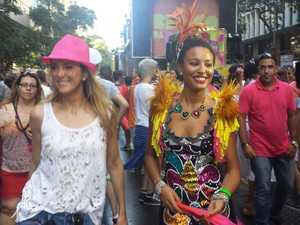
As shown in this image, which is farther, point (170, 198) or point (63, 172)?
point (170, 198)

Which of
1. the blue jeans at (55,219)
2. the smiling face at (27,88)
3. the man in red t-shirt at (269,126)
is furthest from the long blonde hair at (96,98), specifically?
the man in red t-shirt at (269,126)

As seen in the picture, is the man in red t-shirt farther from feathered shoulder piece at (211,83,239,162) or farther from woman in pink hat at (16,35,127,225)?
woman in pink hat at (16,35,127,225)

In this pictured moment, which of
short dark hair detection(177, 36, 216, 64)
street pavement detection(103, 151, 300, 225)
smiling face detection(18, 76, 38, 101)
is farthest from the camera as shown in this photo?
street pavement detection(103, 151, 300, 225)

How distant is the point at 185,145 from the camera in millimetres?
3379

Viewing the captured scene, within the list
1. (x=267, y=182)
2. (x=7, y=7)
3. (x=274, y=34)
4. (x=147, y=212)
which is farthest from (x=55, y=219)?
(x=274, y=34)

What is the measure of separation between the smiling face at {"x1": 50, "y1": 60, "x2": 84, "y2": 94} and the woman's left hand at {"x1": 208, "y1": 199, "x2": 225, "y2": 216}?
1.03 m

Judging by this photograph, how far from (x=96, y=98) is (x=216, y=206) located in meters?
0.93

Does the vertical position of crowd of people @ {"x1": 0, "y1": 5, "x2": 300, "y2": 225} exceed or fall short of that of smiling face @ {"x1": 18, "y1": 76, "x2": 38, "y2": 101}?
it falls short

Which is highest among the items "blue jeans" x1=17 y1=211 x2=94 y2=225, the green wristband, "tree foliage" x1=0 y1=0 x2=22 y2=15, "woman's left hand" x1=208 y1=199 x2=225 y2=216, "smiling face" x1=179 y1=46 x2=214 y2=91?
"tree foliage" x1=0 y1=0 x2=22 y2=15

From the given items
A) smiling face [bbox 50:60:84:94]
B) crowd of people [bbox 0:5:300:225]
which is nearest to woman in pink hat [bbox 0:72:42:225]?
crowd of people [bbox 0:5:300:225]

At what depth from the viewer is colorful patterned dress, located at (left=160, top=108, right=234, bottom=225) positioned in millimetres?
3352

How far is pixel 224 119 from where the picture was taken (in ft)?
11.2

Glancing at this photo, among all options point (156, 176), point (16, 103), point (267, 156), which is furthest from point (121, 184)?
point (267, 156)

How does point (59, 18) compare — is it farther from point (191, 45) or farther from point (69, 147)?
point (69, 147)
